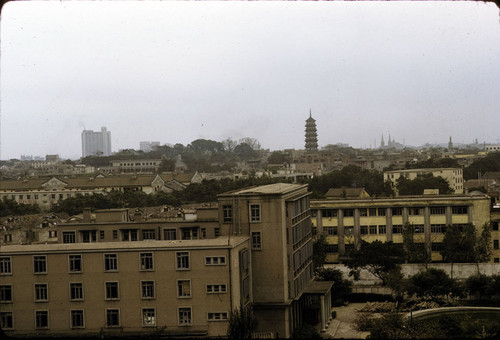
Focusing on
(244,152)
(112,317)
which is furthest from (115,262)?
(244,152)

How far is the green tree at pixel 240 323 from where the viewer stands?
24.7ft

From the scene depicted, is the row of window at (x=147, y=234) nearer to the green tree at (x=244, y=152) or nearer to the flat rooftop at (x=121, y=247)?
the flat rooftop at (x=121, y=247)

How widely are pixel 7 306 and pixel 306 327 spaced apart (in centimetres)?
396

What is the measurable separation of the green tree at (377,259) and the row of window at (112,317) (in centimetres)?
558

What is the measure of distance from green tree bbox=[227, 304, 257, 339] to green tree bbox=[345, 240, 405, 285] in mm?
5091

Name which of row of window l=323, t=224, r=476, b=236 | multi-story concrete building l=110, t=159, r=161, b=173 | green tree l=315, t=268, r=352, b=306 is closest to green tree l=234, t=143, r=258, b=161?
multi-story concrete building l=110, t=159, r=161, b=173

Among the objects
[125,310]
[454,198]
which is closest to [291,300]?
[125,310]

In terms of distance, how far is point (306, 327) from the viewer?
974 cm

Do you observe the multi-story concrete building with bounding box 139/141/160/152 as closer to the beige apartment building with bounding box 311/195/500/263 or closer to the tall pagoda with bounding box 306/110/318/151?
the tall pagoda with bounding box 306/110/318/151

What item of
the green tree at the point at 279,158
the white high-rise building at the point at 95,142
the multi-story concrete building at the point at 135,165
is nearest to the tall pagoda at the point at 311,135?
the green tree at the point at 279,158

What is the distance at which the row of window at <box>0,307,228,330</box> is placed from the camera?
801 centimetres

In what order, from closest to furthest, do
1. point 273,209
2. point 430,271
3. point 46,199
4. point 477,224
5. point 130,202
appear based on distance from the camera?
point 273,209 < point 430,271 < point 477,224 < point 130,202 < point 46,199

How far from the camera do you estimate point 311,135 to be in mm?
53562

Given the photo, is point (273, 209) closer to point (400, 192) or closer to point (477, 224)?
point (477, 224)
